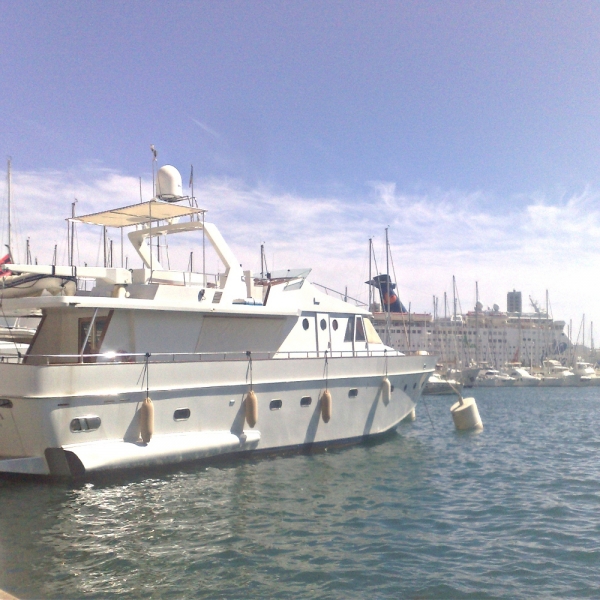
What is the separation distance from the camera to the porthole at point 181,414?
38.9ft

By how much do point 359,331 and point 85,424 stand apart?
8.62m

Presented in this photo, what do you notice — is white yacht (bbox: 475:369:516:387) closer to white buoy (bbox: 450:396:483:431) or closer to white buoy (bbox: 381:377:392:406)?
white buoy (bbox: 450:396:483:431)

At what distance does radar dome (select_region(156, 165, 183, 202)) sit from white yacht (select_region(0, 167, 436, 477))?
36 mm

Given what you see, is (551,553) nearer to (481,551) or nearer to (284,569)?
(481,551)

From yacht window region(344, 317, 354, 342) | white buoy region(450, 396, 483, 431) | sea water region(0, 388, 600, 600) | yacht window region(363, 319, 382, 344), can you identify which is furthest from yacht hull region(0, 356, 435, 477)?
white buoy region(450, 396, 483, 431)

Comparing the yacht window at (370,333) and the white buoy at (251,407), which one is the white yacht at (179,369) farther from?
the yacht window at (370,333)

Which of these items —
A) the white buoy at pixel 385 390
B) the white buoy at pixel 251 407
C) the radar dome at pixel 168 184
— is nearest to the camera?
the white buoy at pixel 251 407

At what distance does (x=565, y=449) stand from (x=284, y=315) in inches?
338

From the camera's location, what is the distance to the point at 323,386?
14258 millimetres

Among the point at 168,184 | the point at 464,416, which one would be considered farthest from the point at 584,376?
the point at 168,184

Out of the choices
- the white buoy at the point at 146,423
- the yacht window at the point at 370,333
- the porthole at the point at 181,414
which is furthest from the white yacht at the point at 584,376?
the white buoy at the point at 146,423

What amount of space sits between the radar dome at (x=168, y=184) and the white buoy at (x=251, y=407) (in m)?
A: 5.40

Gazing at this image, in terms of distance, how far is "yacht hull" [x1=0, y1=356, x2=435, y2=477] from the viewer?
33.8 ft

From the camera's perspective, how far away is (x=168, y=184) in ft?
47.8
